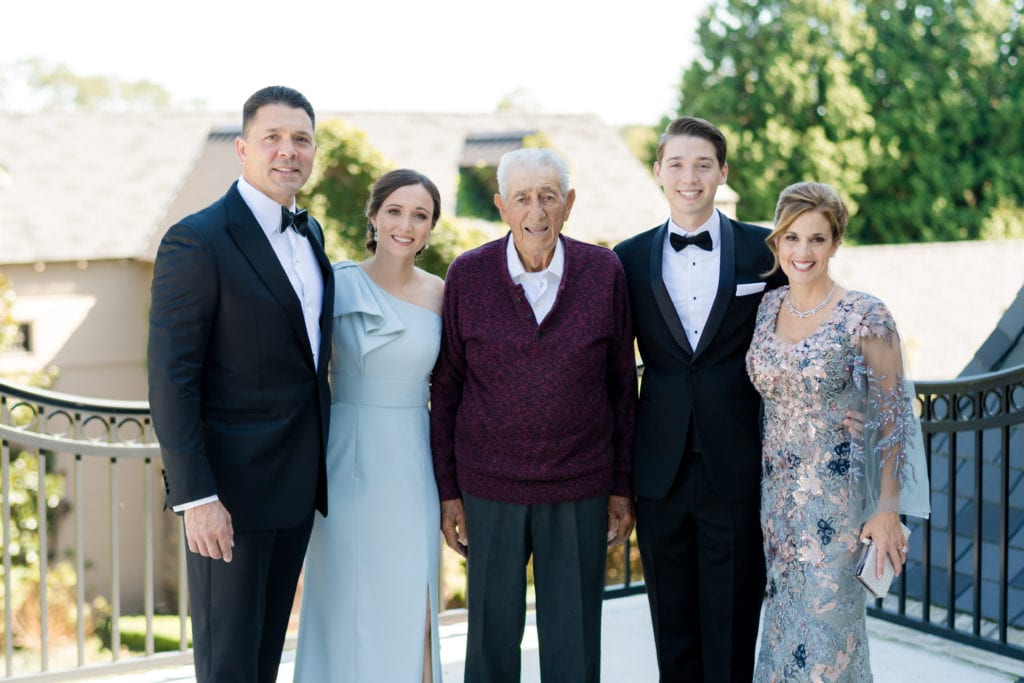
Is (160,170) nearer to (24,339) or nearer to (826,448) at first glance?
(24,339)

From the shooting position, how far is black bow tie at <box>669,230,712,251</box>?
3379 mm

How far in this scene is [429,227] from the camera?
354 centimetres

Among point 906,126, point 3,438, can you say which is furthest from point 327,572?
point 906,126

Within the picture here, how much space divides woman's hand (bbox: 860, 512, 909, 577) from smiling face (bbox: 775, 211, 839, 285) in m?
0.78

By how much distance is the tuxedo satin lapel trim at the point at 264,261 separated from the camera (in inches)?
113

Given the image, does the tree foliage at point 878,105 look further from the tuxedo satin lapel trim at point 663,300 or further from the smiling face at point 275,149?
the smiling face at point 275,149

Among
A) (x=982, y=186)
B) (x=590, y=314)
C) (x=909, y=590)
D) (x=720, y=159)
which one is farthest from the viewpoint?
(x=982, y=186)

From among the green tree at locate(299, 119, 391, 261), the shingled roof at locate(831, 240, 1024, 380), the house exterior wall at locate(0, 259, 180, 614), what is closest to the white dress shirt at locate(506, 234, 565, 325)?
the green tree at locate(299, 119, 391, 261)

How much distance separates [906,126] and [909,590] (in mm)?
31792

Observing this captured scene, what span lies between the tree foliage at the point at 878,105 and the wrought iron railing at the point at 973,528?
27632 millimetres

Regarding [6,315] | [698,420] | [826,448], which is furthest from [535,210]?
[6,315]

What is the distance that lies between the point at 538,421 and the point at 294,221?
3.23 feet

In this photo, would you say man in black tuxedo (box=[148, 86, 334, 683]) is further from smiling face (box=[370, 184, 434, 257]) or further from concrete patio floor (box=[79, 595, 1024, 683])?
concrete patio floor (box=[79, 595, 1024, 683])

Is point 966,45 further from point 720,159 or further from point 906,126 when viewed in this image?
point 720,159
